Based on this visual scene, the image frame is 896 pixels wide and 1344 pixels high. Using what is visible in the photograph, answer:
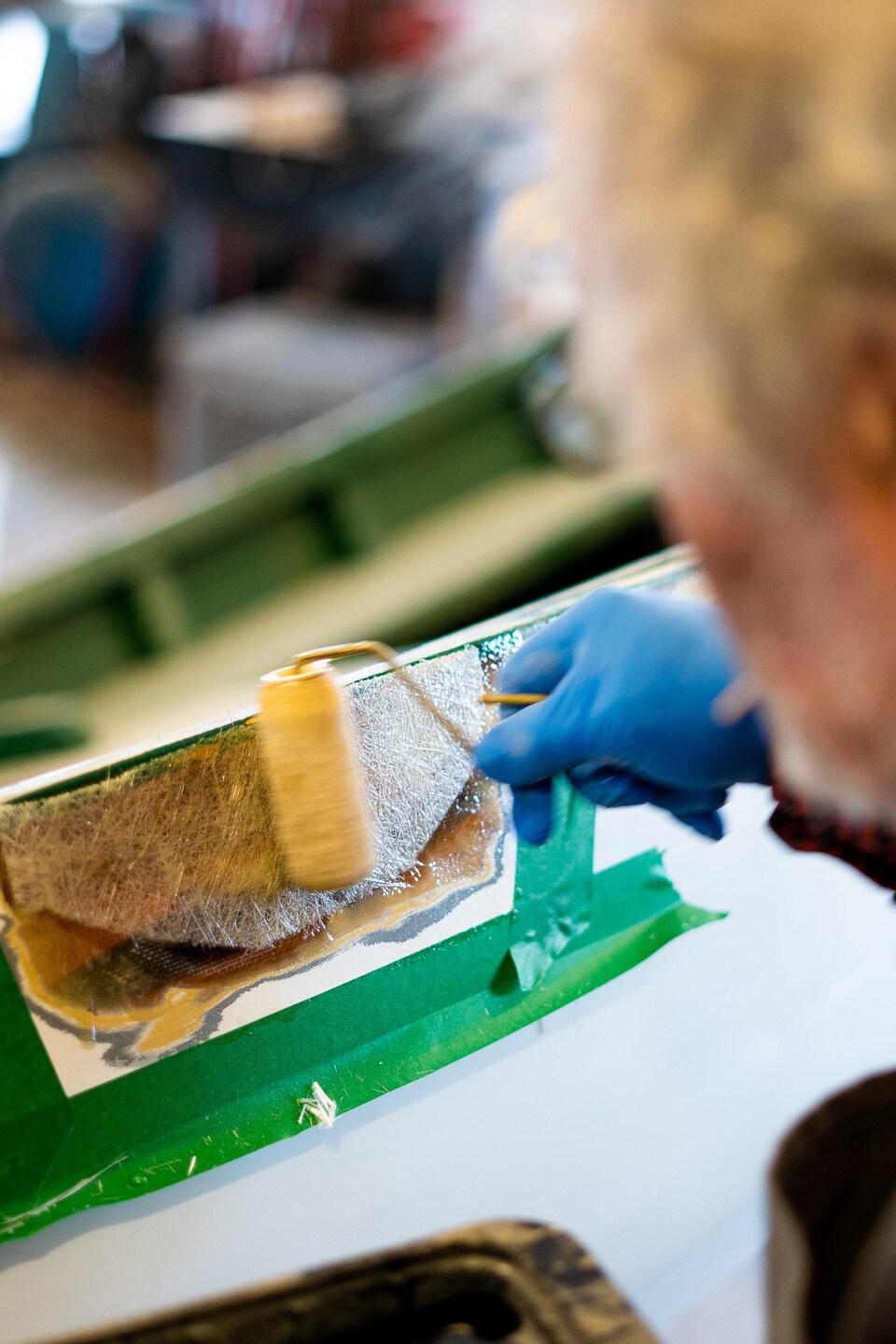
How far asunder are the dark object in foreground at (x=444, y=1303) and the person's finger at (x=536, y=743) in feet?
0.91

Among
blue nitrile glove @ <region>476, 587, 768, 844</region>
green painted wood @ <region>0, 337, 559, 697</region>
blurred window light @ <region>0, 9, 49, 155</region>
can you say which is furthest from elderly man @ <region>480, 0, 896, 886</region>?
blurred window light @ <region>0, 9, 49, 155</region>

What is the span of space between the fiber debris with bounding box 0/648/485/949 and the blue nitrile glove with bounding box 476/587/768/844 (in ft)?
0.22

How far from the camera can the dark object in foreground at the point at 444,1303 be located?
2.18 feet

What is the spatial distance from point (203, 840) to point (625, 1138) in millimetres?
433

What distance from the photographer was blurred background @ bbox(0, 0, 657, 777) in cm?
187

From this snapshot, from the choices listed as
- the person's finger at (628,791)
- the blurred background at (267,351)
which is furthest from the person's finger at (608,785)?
the blurred background at (267,351)

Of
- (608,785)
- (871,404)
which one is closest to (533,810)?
(608,785)

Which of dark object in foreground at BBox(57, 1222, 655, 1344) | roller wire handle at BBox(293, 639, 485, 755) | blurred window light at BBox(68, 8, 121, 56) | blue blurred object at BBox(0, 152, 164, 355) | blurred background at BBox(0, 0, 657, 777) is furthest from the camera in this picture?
blurred window light at BBox(68, 8, 121, 56)

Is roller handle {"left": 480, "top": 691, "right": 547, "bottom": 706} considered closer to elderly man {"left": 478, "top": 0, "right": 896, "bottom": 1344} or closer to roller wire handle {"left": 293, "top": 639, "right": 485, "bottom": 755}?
roller wire handle {"left": 293, "top": 639, "right": 485, "bottom": 755}

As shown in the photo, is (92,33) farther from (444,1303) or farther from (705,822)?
(444,1303)

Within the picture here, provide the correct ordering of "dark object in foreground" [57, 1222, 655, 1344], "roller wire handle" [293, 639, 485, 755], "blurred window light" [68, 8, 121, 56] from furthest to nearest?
1. "blurred window light" [68, 8, 121, 56]
2. "roller wire handle" [293, 639, 485, 755]
3. "dark object in foreground" [57, 1222, 655, 1344]

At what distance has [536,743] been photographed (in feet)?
2.62

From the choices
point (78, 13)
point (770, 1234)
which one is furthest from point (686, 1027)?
A: point (78, 13)

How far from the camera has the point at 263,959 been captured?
0.77 meters
